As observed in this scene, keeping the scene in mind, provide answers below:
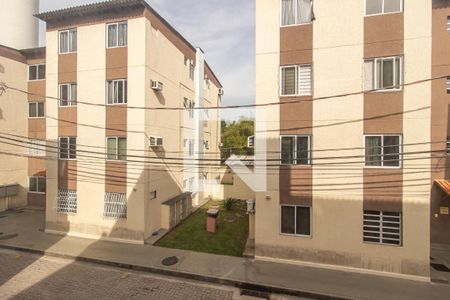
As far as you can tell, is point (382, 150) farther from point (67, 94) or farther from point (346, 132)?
point (67, 94)

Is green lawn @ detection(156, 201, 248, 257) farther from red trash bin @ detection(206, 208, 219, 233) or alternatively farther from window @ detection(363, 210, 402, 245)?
window @ detection(363, 210, 402, 245)

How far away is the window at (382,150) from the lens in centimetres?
890

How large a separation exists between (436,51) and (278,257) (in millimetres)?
11062

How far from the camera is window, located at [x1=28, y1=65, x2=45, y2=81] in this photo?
17.4m

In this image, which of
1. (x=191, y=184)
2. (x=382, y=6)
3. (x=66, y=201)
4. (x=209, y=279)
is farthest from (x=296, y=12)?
(x=66, y=201)

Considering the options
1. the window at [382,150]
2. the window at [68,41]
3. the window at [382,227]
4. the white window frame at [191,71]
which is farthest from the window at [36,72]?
the window at [382,227]

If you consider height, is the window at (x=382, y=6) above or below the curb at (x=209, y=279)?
above

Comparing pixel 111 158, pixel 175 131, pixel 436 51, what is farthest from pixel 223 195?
pixel 436 51

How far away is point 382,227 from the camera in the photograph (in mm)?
9094

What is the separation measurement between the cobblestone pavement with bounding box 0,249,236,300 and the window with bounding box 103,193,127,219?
258 centimetres

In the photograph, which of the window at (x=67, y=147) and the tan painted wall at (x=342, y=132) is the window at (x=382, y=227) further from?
the window at (x=67, y=147)

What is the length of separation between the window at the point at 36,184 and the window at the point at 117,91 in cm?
1006

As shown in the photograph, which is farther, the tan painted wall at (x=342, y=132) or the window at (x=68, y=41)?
the window at (x=68, y=41)

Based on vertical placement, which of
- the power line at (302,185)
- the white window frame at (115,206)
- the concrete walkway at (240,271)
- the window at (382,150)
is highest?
the window at (382,150)
